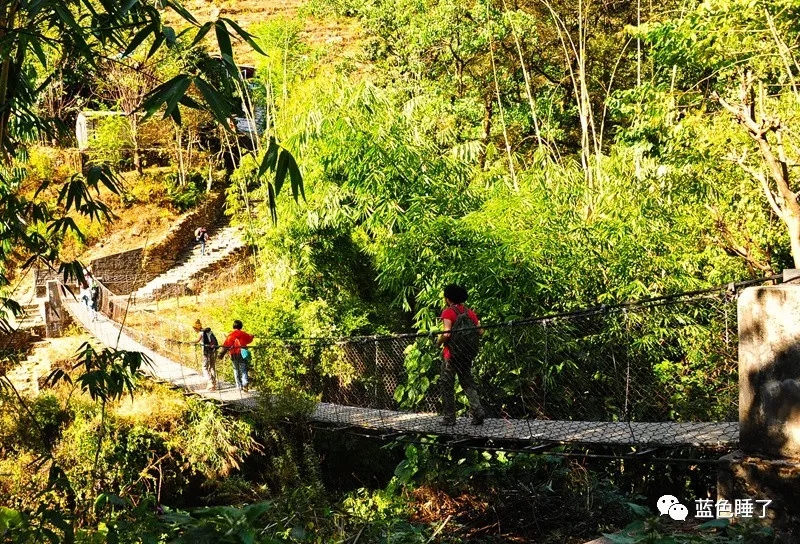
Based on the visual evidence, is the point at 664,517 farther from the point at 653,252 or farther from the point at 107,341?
the point at 107,341

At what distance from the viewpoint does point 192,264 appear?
16703 mm

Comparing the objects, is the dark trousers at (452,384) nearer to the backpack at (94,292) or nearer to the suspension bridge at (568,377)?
the suspension bridge at (568,377)

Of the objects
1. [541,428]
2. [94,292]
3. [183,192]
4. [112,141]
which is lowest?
[541,428]

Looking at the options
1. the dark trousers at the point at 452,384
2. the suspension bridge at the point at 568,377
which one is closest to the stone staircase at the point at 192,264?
the suspension bridge at the point at 568,377

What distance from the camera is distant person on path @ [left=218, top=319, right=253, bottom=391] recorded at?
24.6 feet

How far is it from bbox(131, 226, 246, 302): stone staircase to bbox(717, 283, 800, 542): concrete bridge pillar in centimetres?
1291

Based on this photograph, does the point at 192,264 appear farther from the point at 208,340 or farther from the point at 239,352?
the point at 239,352

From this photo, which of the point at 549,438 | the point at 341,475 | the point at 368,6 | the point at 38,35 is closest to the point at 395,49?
the point at 368,6

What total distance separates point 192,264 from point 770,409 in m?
15.3

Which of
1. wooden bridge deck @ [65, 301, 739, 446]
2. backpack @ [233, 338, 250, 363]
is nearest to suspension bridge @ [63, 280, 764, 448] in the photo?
wooden bridge deck @ [65, 301, 739, 446]

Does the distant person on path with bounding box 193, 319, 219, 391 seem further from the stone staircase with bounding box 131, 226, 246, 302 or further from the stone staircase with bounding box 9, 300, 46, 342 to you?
the stone staircase with bounding box 131, 226, 246, 302

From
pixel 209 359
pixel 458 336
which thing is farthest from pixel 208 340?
pixel 458 336

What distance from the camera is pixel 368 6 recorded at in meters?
12.3

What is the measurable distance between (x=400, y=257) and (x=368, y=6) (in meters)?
6.84
